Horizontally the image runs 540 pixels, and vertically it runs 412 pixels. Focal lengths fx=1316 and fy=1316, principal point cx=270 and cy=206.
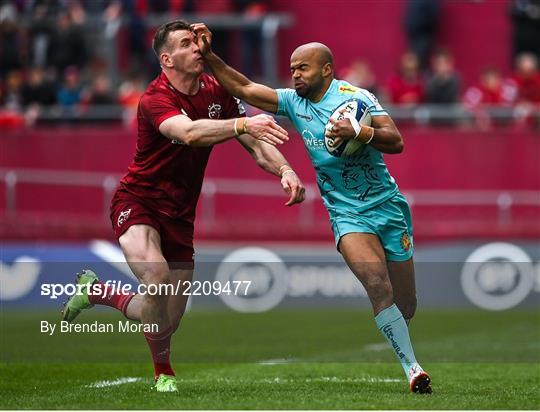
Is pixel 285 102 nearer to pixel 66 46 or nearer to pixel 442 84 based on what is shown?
pixel 442 84

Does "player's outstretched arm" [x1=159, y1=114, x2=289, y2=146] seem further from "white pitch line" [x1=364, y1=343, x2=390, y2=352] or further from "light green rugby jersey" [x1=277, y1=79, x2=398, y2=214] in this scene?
"white pitch line" [x1=364, y1=343, x2=390, y2=352]

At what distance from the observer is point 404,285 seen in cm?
1054

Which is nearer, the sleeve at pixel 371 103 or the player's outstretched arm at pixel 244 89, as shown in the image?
the sleeve at pixel 371 103

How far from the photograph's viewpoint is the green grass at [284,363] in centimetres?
961

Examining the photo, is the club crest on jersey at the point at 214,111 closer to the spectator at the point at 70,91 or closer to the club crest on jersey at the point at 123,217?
the club crest on jersey at the point at 123,217

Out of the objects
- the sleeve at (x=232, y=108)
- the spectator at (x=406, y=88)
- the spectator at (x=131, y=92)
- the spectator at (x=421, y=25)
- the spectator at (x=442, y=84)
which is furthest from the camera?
the spectator at (x=421, y=25)

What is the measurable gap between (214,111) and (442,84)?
41.6 ft

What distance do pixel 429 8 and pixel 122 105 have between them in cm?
629

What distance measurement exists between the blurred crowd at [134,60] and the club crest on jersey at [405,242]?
12.2 metres

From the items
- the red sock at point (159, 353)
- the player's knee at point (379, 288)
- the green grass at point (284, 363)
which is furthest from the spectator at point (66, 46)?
the player's knee at point (379, 288)

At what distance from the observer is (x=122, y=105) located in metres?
23.6

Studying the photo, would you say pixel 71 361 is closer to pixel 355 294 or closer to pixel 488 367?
pixel 488 367

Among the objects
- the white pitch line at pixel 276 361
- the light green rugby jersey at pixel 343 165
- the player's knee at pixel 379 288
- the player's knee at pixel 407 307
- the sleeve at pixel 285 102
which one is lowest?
the white pitch line at pixel 276 361

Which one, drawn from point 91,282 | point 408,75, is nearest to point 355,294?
point 408,75
